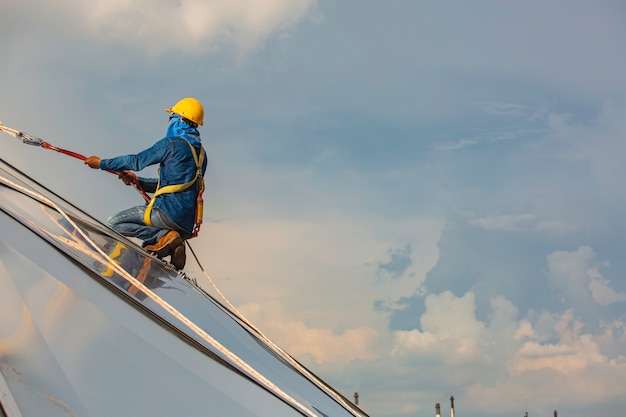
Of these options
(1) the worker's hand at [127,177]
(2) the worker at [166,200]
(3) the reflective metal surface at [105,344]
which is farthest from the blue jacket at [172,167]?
(3) the reflective metal surface at [105,344]

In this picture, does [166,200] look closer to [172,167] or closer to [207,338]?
[172,167]

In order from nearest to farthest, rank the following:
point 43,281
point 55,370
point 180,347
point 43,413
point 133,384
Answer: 1. point 43,413
2. point 55,370
3. point 133,384
4. point 43,281
5. point 180,347

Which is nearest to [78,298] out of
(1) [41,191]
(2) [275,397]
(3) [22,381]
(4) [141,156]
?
(3) [22,381]

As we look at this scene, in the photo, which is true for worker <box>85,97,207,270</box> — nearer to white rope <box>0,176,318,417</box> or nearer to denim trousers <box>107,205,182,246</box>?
denim trousers <box>107,205,182,246</box>

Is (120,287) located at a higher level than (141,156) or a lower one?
lower

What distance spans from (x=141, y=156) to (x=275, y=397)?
576 cm

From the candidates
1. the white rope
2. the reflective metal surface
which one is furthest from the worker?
the white rope

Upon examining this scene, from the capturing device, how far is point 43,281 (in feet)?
23.3

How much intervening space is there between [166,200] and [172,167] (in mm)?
529

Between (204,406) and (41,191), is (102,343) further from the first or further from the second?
(41,191)

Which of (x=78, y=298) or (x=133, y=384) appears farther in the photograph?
(x=78, y=298)

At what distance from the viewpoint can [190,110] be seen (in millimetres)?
13664

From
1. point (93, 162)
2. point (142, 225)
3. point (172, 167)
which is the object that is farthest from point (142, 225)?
point (93, 162)

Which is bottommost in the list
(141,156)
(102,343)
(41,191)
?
(102,343)
